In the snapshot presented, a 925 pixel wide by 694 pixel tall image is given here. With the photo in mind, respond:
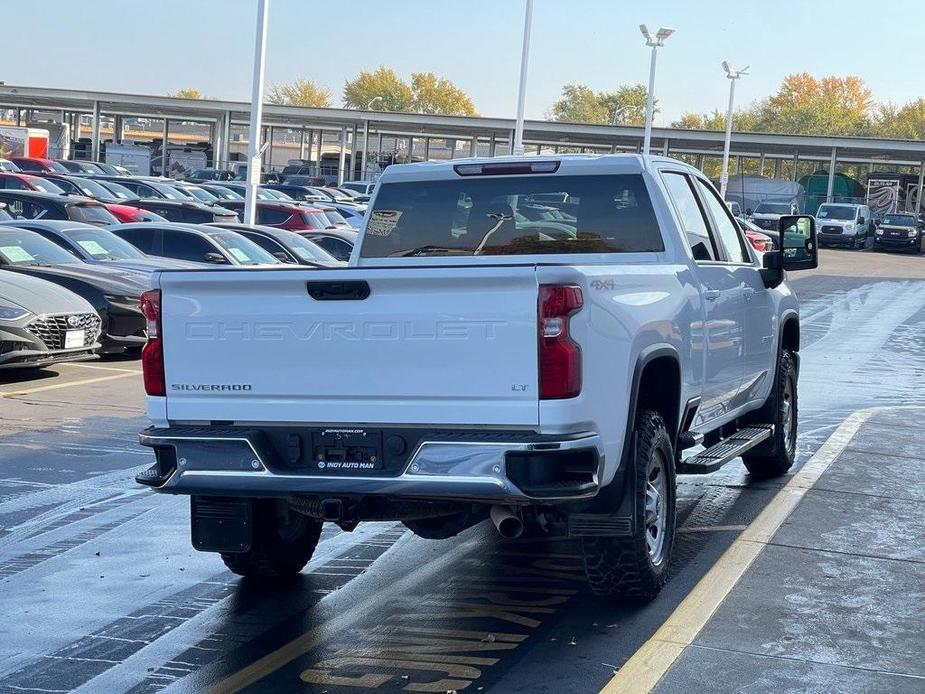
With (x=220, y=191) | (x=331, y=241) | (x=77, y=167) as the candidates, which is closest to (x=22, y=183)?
(x=331, y=241)

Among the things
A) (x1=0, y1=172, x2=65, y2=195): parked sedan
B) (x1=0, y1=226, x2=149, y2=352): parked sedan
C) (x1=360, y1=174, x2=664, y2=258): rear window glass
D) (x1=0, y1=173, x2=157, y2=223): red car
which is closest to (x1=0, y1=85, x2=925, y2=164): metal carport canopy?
(x1=0, y1=173, x2=157, y2=223): red car

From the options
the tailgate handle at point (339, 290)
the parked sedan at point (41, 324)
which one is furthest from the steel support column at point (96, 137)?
the tailgate handle at point (339, 290)

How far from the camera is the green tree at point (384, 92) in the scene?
145 m

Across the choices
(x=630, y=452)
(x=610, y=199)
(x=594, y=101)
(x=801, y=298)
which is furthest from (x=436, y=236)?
(x=594, y=101)

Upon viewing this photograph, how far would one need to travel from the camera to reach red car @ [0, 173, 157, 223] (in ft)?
80.2

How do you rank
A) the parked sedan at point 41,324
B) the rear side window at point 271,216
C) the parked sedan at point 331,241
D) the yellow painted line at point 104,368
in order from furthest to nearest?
the rear side window at point 271,216
the parked sedan at point 331,241
the yellow painted line at point 104,368
the parked sedan at point 41,324

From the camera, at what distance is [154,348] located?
586 centimetres

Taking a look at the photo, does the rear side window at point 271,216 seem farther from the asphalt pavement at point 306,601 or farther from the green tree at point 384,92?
the green tree at point 384,92

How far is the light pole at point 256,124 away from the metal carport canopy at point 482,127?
3962cm

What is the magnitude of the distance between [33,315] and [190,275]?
8.28 m

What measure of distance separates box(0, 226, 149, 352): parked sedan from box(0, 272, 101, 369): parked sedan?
84 centimetres

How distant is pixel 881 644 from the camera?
19.1ft

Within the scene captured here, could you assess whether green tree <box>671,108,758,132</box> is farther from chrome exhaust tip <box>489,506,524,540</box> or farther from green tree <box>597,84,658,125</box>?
chrome exhaust tip <box>489,506,524,540</box>

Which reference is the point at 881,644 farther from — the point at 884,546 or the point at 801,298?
the point at 801,298
